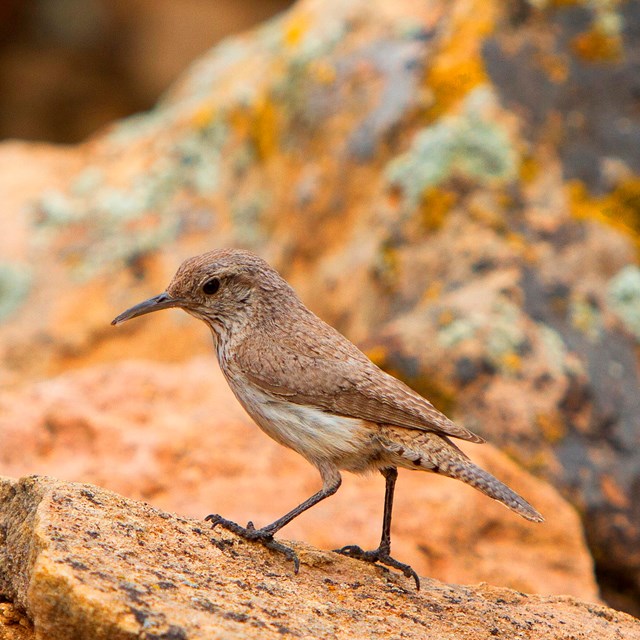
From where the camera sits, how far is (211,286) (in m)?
5.02

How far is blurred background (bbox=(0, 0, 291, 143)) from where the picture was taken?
16875 mm

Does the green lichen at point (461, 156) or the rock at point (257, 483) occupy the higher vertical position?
the green lichen at point (461, 156)

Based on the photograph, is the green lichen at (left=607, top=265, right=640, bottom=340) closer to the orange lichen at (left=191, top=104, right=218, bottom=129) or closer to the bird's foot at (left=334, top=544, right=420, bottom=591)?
the bird's foot at (left=334, top=544, right=420, bottom=591)

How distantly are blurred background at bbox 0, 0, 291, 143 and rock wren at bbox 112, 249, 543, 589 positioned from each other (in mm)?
12614

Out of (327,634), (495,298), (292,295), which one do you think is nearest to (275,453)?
(292,295)

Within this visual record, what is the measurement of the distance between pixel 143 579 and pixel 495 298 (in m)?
4.15

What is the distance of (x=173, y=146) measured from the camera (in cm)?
927

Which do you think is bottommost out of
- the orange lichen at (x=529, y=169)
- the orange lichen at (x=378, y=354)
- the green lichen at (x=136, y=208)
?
the orange lichen at (x=378, y=354)

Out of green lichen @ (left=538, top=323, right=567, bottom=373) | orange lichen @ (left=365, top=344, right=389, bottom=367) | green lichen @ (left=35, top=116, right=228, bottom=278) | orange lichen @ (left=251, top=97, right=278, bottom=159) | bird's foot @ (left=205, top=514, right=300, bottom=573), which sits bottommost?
bird's foot @ (left=205, top=514, right=300, bottom=573)

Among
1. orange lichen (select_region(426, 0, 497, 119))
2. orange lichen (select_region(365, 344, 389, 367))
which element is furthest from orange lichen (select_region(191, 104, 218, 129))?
orange lichen (select_region(365, 344, 389, 367))

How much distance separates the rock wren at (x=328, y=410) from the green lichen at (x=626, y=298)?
287 cm

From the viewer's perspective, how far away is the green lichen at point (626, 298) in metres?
7.07

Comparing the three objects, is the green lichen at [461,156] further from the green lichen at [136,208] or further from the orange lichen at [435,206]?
the green lichen at [136,208]

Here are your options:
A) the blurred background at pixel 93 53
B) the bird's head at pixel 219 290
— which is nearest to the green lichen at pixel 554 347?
the bird's head at pixel 219 290
